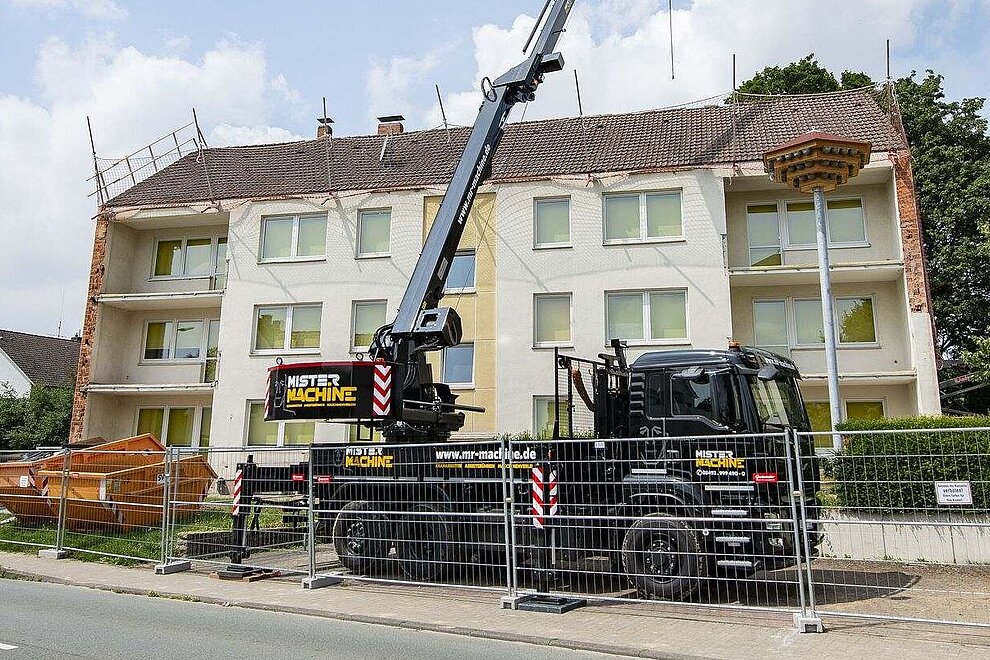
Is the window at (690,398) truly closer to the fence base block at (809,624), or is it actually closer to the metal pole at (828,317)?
the fence base block at (809,624)

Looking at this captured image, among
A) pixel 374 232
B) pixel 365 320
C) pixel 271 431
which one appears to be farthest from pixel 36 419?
pixel 374 232

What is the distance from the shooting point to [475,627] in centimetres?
776

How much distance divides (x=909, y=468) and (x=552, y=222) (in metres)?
14.8

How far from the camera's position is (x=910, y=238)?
771 inches

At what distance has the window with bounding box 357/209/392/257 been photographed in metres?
22.9

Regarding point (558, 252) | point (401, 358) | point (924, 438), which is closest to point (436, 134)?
point (558, 252)

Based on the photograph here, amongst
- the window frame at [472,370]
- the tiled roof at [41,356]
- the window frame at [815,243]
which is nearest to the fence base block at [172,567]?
the window frame at [472,370]

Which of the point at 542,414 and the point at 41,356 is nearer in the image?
the point at 542,414

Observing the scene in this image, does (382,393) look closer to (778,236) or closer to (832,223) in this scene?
(778,236)

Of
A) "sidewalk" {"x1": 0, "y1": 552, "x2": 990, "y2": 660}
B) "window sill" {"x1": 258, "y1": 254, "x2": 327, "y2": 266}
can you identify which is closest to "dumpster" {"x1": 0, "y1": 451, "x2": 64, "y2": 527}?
"sidewalk" {"x1": 0, "y1": 552, "x2": 990, "y2": 660}

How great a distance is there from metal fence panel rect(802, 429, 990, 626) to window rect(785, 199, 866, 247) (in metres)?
13.6

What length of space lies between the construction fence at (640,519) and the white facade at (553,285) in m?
9.99

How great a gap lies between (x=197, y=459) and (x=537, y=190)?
1249 cm

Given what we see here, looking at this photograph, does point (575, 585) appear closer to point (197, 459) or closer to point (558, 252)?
point (197, 459)
